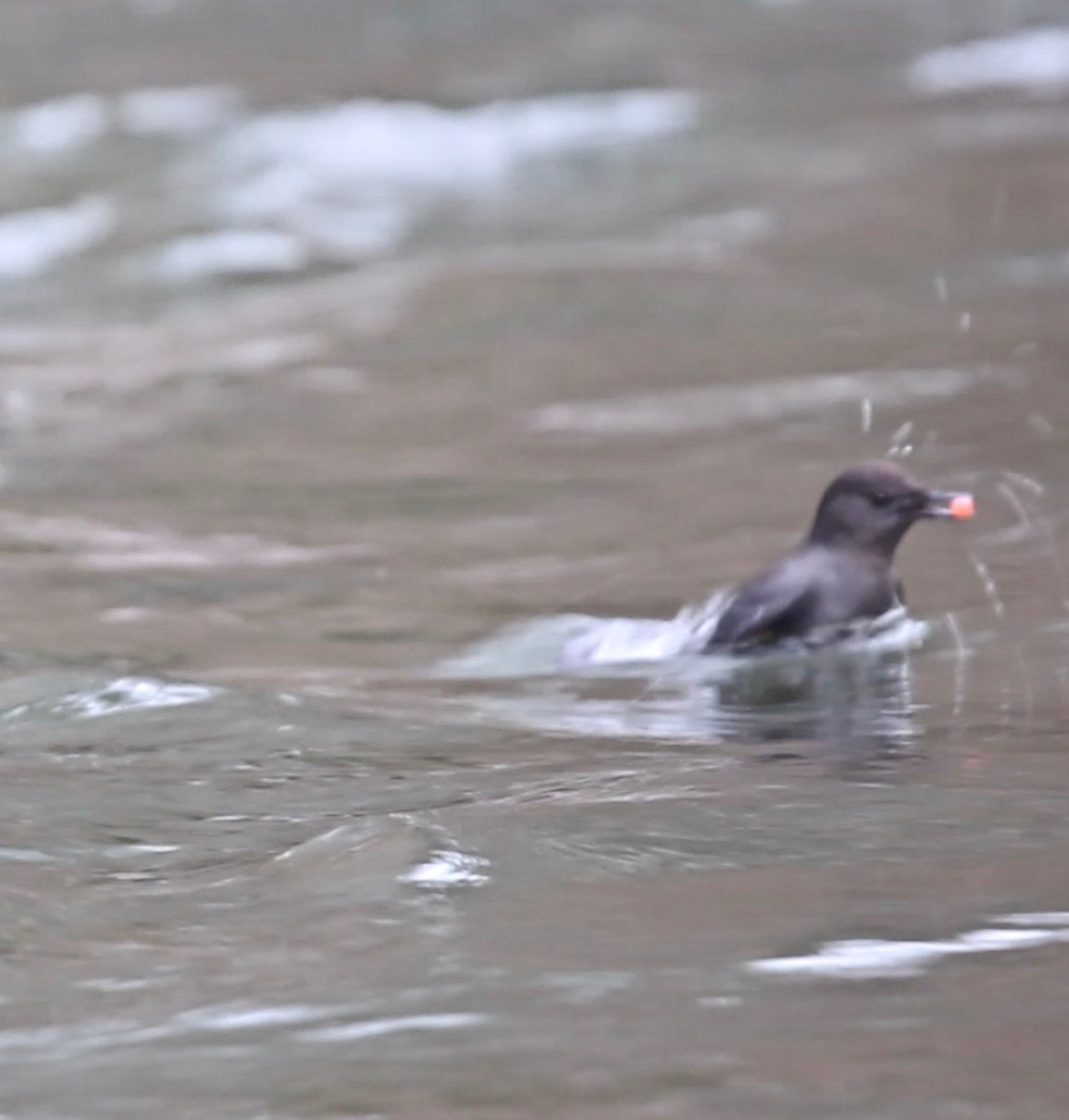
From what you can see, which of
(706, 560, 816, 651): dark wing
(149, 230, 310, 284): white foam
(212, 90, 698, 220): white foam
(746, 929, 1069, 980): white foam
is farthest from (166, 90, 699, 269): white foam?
(746, 929, 1069, 980): white foam

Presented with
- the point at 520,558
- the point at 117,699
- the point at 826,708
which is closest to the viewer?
the point at 117,699

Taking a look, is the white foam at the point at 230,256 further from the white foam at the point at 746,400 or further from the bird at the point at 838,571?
the bird at the point at 838,571

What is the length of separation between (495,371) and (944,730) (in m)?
6.25

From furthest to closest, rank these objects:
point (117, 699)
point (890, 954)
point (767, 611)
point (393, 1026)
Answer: point (767, 611), point (117, 699), point (890, 954), point (393, 1026)

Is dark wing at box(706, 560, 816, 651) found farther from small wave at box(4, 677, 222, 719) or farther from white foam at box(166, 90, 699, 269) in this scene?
white foam at box(166, 90, 699, 269)

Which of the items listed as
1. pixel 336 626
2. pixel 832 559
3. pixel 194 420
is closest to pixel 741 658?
pixel 832 559

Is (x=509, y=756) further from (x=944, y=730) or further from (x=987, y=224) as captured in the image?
(x=987, y=224)

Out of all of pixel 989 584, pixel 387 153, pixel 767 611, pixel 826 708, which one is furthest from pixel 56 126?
pixel 826 708

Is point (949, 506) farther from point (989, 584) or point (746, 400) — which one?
point (746, 400)

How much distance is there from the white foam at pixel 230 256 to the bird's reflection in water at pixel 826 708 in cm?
744

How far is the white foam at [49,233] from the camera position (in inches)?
586

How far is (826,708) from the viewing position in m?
6.59

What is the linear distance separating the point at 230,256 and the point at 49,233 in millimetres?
1262

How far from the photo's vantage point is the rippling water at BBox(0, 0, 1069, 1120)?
371cm
